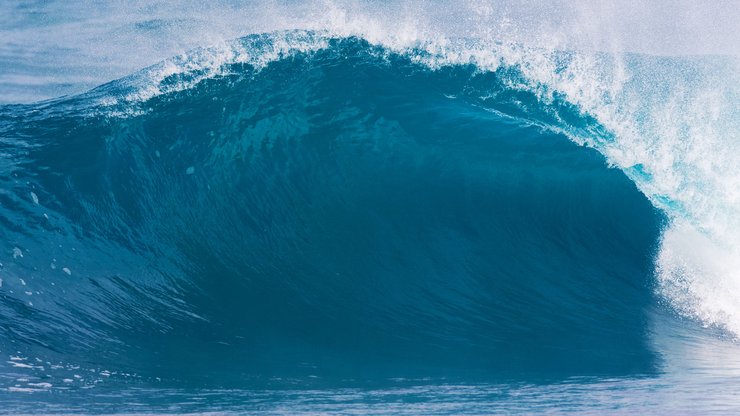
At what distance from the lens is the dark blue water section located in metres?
6.57

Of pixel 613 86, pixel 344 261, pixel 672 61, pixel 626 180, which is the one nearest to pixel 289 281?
pixel 344 261

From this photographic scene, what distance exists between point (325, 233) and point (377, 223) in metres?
0.67

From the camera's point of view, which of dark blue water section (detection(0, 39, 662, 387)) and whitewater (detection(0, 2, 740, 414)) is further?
dark blue water section (detection(0, 39, 662, 387))

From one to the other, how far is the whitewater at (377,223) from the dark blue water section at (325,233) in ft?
0.10

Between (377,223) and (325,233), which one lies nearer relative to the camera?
(325,233)

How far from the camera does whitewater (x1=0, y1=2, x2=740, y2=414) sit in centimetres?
608

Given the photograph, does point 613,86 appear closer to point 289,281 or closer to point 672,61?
point 672,61

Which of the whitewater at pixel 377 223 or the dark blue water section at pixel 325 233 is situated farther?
the dark blue water section at pixel 325 233

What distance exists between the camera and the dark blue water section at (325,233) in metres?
6.57

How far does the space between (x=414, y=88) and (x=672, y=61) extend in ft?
17.2

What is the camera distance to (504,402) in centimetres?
542

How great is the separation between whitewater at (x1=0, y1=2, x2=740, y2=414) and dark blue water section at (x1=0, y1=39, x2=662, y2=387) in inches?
1.2

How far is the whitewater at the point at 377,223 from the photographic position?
6.08 metres

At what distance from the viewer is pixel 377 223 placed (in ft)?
27.1
